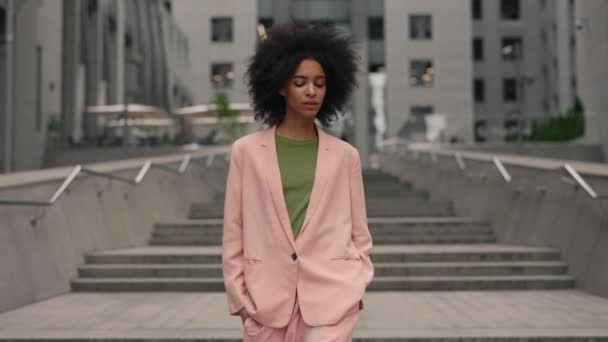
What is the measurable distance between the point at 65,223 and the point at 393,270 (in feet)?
14.0

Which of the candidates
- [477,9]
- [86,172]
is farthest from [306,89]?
[477,9]

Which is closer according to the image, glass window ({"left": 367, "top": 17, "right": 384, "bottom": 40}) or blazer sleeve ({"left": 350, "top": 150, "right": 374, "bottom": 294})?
blazer sleeve ({"left": 350, "top": 150, "right": 374, "bottom": 294})

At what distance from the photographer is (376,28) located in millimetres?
43062

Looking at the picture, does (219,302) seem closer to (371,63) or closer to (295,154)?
A: (295,154)

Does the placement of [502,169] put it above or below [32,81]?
below

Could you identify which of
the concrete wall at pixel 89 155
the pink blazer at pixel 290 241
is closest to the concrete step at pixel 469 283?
the pink blazer at pixel 290 241

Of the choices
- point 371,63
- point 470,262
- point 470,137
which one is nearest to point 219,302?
point 470,262

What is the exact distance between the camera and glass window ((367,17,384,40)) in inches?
1686

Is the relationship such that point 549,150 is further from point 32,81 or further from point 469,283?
point 32,81

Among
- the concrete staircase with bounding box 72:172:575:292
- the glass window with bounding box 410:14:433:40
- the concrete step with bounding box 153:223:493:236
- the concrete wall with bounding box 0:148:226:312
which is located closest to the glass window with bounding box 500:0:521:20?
the glass window with bounding box 410:14:433:40

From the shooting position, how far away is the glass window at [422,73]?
134 feet

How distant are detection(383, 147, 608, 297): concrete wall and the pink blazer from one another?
217 inches

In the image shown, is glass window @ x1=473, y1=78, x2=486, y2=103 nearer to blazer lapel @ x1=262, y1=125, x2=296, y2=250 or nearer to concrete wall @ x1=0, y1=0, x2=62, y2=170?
concrete wall @ x1=0, y1=0, x2=62, y2=170

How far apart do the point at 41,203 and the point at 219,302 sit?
2.32 m
